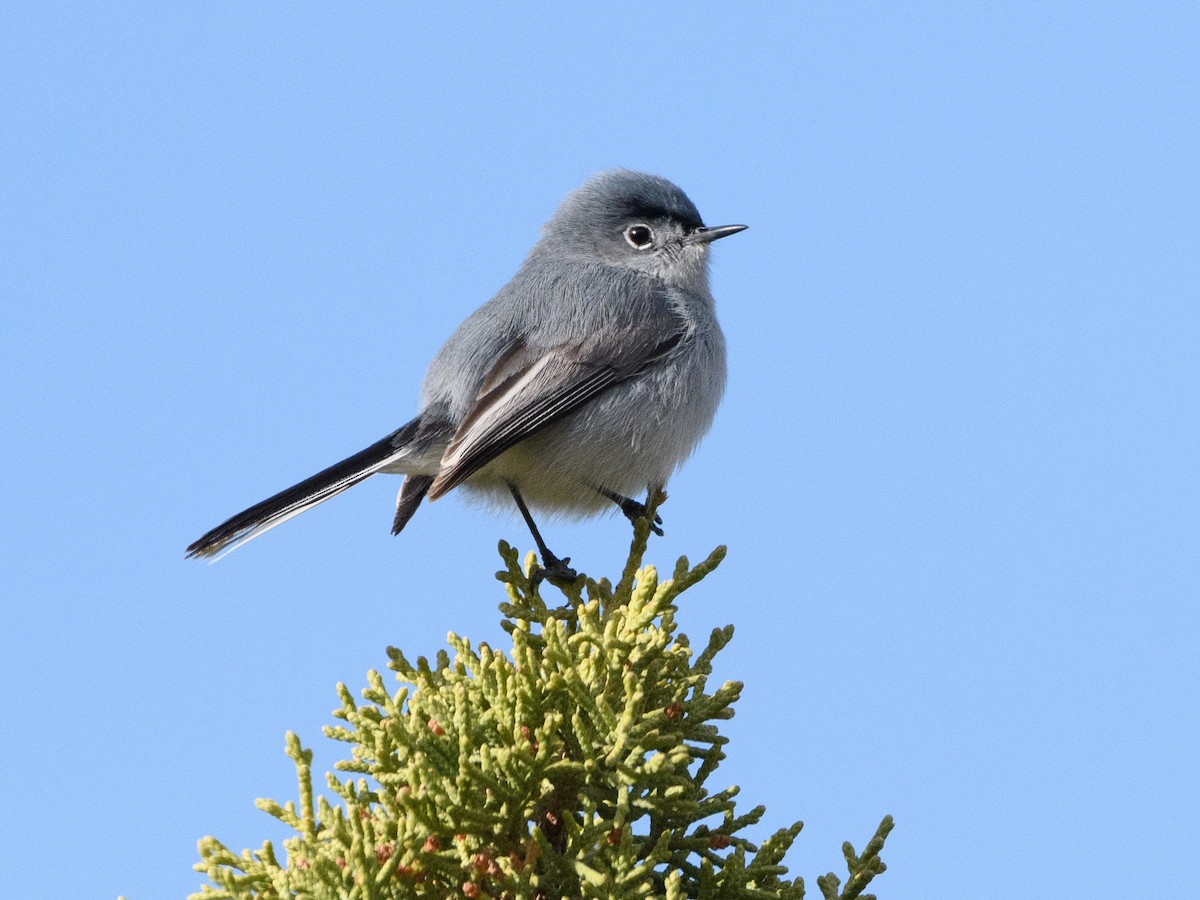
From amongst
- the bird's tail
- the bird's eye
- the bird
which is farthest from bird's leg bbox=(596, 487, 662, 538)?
the bird's eye

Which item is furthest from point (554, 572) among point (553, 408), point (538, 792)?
point (538, 792)

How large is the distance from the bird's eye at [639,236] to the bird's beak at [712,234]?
0.17m

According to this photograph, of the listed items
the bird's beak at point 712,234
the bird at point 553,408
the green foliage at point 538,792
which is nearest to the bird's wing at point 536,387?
the bird at point 553,408

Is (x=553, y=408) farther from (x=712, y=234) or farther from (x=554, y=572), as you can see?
(x=712, y=234)

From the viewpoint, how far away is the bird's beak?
4.96m

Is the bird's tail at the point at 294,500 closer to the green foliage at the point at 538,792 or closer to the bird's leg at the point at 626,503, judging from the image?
the bird's leg at the point at 626,503

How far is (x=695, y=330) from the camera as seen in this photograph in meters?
4.48

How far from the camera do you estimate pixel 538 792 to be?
2.32m

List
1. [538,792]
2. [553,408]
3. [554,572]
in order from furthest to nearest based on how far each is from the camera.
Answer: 1. [553,408]
2. [554,572]
3. [538,792]

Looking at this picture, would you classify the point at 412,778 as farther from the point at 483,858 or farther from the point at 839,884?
the point at 839,884

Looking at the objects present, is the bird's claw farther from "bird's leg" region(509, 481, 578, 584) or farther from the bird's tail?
the bird's tail

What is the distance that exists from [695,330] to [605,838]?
Result: 2.56m

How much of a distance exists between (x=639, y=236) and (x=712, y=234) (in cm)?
30

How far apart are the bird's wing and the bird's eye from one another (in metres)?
0.79
